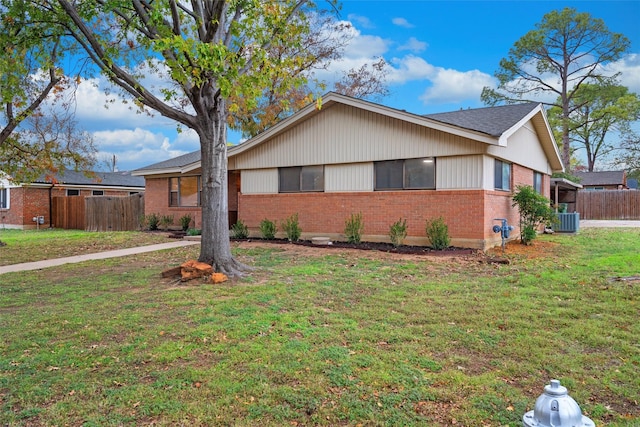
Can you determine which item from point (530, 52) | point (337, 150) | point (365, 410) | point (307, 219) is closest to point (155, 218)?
point (307, 219)

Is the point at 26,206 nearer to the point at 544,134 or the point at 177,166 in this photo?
the point at 177,166

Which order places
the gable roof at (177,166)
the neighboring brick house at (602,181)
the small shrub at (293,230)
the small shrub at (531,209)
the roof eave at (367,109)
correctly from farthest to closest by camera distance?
the neighboring brick house at (602,181) < the gable roof at (177,166) < the small shrub at (293,230) < the small shrub at (531,209) < the roof eave at (367,109)

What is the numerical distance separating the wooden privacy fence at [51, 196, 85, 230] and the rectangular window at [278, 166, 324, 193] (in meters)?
15.6

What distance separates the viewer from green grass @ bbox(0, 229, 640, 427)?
9.91ft

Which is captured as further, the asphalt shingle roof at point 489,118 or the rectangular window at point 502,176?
the rectangular window at point 502,176

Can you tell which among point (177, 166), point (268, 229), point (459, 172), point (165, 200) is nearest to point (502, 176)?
point (459, 172)

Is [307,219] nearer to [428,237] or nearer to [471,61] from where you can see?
[428,237]

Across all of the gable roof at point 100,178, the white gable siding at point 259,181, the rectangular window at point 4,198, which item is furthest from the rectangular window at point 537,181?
the rectangular window at point 4,198

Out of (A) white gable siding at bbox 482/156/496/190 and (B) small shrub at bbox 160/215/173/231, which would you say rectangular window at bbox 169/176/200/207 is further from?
(A) white gable siding at bbox 482/156/496/190

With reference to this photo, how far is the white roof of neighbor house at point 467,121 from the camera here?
1096 centimetres

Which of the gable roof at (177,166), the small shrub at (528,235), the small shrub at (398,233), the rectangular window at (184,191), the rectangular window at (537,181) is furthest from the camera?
the rectangular window at (184,191)

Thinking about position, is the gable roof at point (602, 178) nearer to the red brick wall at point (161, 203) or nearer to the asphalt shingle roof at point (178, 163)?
the asphalt shingle roof at point (178, 163)

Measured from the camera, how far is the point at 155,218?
771 inches

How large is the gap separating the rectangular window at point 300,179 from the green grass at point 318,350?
6.96 metres
